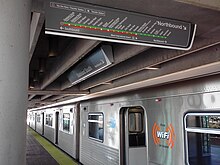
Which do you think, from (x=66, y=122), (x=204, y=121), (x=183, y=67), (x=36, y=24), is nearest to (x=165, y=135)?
(x=204, y=121)

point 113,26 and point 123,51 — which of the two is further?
point 123,51

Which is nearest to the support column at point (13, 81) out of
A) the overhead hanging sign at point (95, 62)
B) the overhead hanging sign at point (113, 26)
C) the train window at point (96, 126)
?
the overhead hanging sign at point (113, 26)

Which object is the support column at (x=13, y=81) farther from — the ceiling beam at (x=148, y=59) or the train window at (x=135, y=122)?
the train window at (x=135, y=122)

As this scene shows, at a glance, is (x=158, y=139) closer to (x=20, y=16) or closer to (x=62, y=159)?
(x=20, y=16)

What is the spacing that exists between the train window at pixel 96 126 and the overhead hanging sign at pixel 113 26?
18.5 ft

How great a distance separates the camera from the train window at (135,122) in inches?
257

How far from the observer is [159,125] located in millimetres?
4465

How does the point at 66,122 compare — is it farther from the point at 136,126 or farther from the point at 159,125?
the point at 159,125

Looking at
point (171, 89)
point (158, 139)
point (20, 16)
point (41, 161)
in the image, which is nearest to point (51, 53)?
point (171, 89)

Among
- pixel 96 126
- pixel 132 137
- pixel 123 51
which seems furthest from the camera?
pixel 96 126

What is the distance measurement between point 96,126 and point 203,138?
512 centimetres

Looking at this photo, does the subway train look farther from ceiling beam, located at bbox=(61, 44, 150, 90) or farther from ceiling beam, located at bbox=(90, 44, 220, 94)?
ceiling beam, located at bbox=(61, 44, 150, 90)

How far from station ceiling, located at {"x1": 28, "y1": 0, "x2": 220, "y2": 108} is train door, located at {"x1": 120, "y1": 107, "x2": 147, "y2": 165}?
100cm

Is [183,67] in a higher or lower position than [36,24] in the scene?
lower
